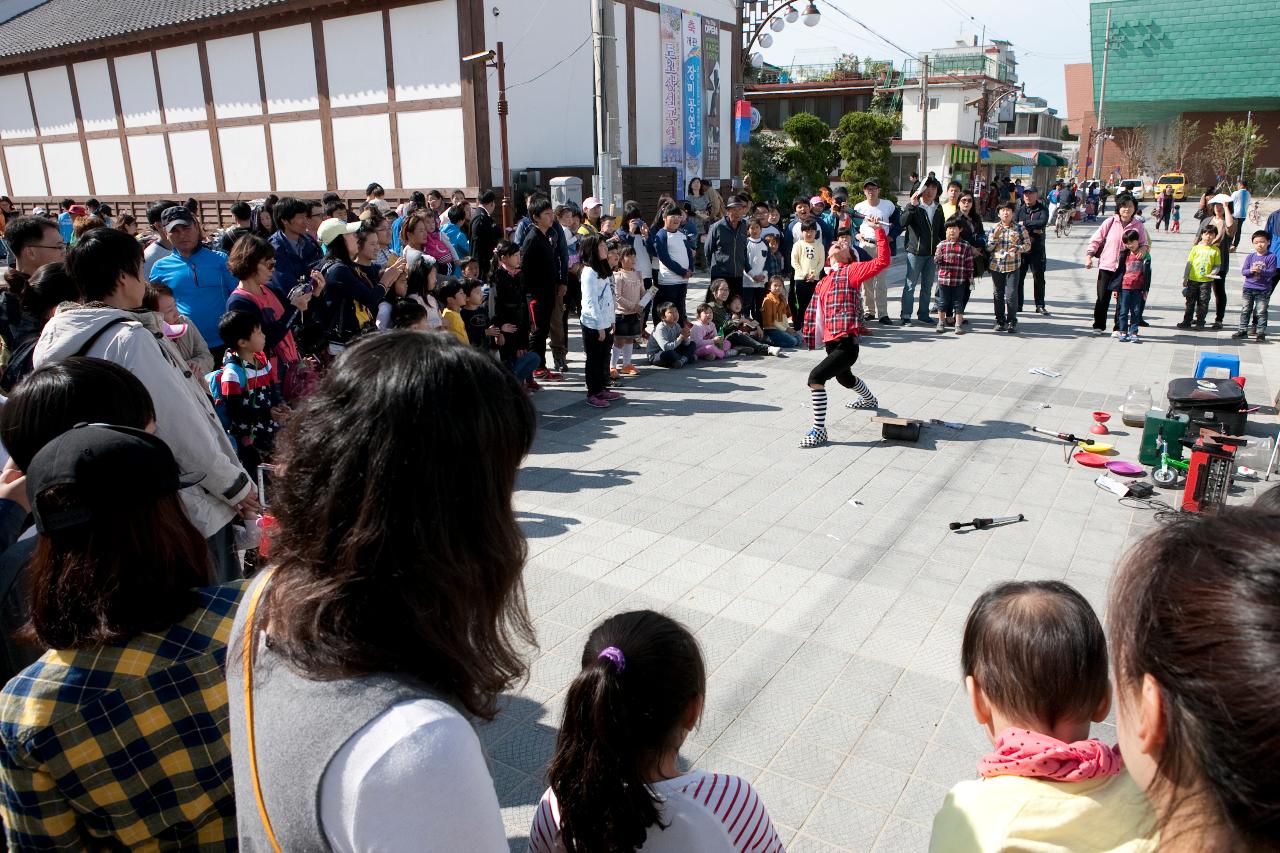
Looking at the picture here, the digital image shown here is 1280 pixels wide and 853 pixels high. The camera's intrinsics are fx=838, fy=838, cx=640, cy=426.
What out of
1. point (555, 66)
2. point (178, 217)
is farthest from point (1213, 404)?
point (555, 66)

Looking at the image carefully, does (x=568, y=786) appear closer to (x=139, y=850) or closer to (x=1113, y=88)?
(x=139, y=850)

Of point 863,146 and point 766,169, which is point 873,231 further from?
point 863,146

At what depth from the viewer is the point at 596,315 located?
806cm

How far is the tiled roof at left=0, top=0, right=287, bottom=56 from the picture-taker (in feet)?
62.7

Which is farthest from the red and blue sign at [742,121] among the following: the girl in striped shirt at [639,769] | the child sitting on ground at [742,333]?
the girl in striped shirt at [639,769]

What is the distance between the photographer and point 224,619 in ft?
5.29

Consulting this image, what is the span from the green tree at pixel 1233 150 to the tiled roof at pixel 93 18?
4690cm

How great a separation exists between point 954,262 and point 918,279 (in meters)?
1.12

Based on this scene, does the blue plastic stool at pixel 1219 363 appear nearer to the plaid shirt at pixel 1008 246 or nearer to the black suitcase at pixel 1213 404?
the black suitcase at pixel 1213 404

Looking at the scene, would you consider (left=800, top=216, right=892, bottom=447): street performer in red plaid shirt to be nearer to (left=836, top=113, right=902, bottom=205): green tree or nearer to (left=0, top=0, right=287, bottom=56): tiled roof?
(left=0, top=0, right=287, bottom=56): tiled roof

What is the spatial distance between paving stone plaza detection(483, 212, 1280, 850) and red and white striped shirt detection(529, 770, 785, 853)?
101cm

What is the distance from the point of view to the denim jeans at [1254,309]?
11.1m

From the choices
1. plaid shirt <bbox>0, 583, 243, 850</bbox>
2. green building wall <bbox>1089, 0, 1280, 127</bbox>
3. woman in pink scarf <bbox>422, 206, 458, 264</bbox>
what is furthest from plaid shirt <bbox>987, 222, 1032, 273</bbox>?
green building wall <bbox>1089, 0, 1280, 127</bbox>

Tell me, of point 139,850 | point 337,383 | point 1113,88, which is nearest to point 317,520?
point 337,383
